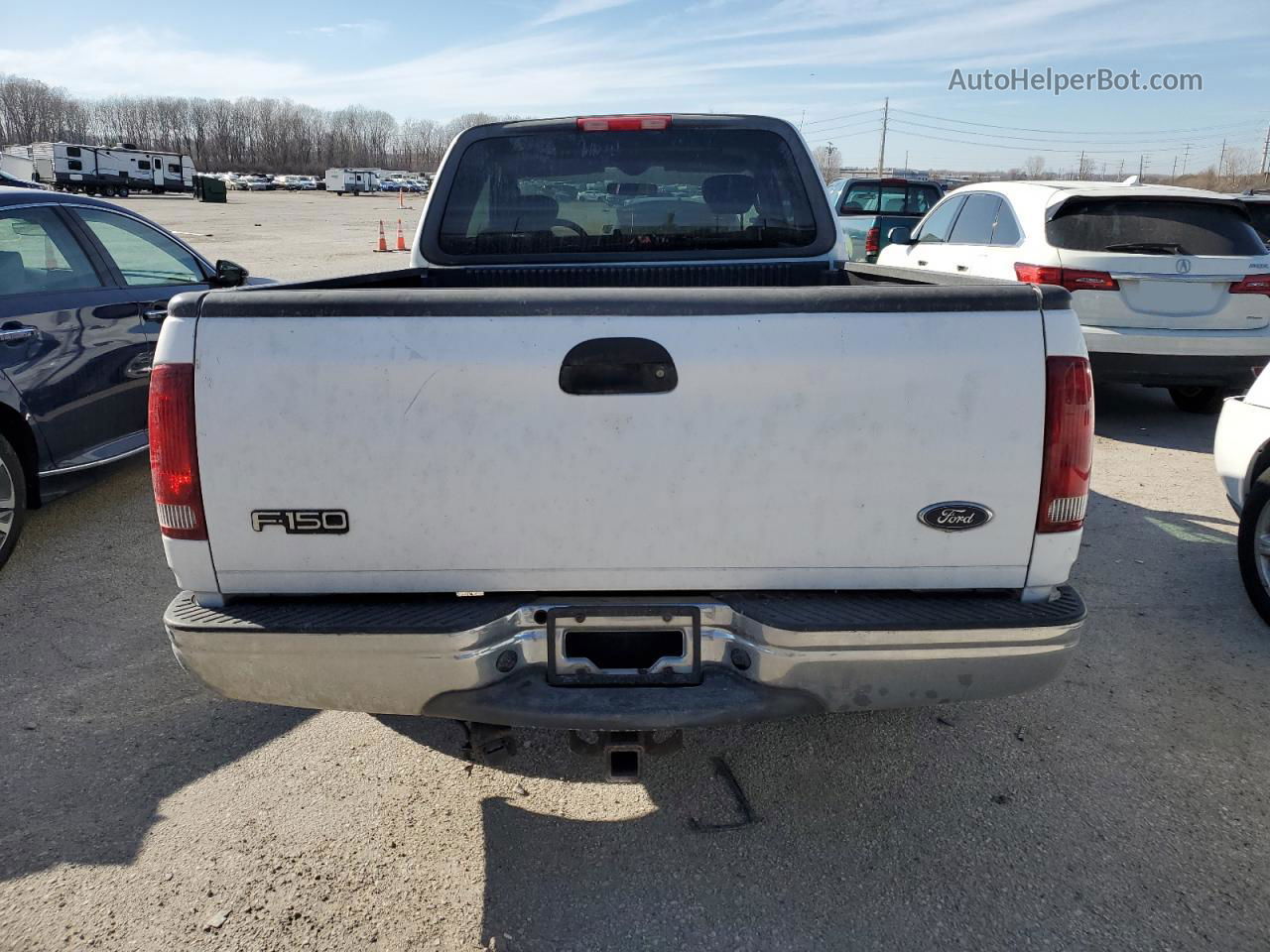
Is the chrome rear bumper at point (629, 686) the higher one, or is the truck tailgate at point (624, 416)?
the truck tailgate at point (624, 416)

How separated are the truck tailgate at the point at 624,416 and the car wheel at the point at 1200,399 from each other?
23.4ft

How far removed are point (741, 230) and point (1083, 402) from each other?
214 cm

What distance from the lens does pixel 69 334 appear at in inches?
189

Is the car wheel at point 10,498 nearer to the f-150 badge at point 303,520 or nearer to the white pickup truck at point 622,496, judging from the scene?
the white pickup truck at point 622,496

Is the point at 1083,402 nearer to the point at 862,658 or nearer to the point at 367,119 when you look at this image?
the point at 862,658

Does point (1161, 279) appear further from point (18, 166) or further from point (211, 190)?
point (18, 166)

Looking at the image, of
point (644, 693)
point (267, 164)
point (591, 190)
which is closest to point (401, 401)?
point (644, 693)

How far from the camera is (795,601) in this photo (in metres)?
2.25

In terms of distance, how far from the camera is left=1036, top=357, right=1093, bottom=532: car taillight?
2123 millimetres

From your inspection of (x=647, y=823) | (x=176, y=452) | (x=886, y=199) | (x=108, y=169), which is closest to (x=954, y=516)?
(x=647, y=823)

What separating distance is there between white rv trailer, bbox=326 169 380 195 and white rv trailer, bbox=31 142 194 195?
2207 cm

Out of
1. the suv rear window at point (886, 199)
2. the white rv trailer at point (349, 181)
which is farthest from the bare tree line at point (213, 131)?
the suv rear window at point (886, 199)

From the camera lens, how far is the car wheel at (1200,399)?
8.00 m

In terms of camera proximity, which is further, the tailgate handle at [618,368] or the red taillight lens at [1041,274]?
the red taillight lens at [1041,274]
